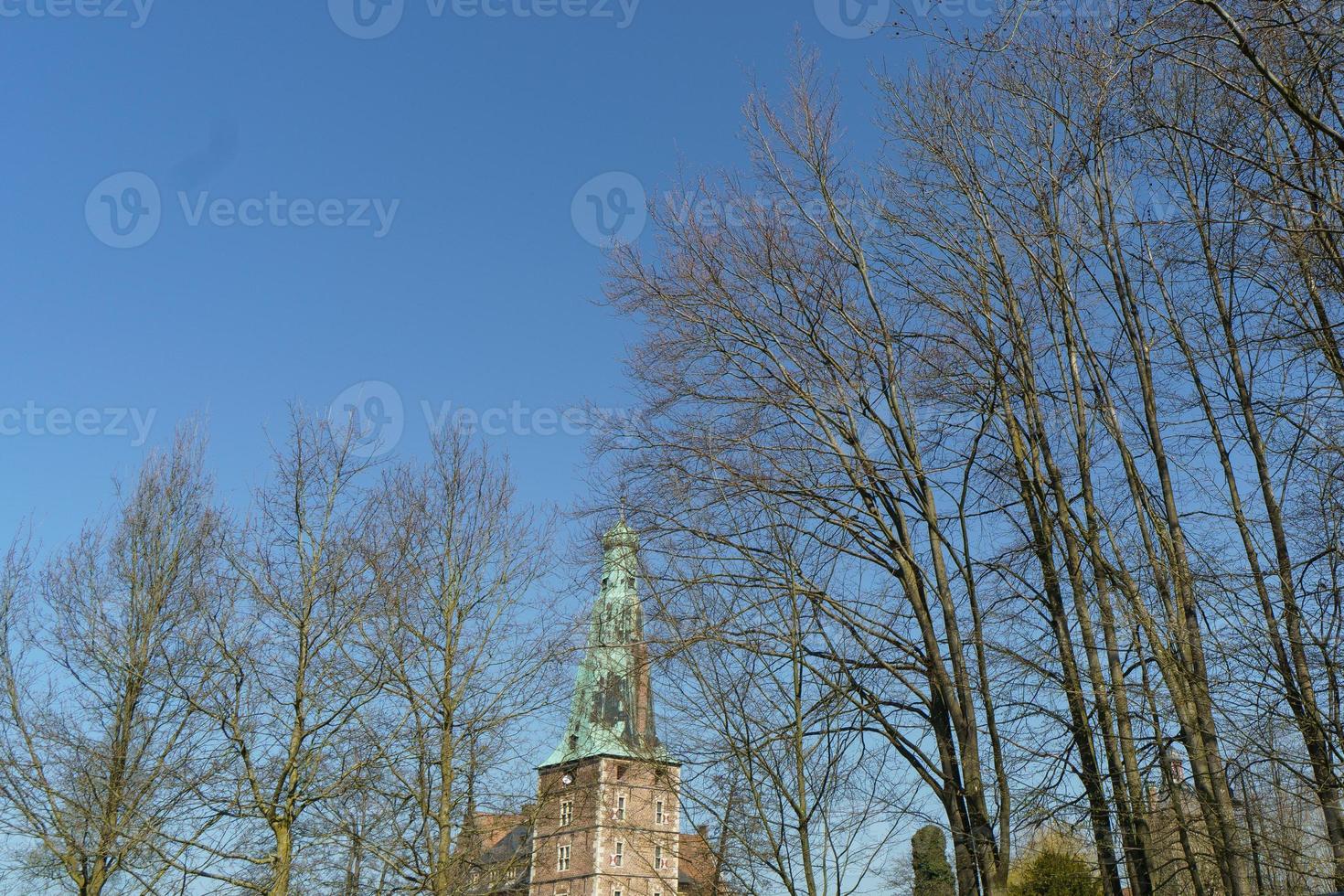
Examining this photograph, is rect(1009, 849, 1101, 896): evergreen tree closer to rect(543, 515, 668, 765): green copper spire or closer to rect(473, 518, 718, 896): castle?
rect(473, 518, 718, 896): castle

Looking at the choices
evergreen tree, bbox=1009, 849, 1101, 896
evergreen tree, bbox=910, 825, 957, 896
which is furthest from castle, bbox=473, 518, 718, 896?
evergreen tree, bbox=910, 825, 957, 896

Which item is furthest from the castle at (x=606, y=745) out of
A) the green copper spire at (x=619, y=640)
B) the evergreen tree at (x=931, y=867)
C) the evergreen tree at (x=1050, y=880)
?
the evergreen tree at (x=931, y=867)

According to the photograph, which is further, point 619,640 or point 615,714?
point 615,714

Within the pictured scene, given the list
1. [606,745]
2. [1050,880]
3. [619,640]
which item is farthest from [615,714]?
[1050,880]

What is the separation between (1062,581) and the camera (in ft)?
40.1

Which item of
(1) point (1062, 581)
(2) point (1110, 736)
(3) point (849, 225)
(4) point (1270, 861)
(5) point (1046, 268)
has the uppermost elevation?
(3) point (849, 225)

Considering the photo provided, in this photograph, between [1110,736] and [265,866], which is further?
[265,866]

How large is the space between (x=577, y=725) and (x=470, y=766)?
1814mm

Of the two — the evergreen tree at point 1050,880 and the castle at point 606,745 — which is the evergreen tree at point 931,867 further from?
the castle at point 606,745

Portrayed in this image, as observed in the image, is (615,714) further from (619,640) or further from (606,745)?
(619,640)

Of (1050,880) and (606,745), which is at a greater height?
(606,745)

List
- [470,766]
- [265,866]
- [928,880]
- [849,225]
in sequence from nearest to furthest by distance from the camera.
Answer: [849,225] → [265,866] → [470,766] → [928,880]

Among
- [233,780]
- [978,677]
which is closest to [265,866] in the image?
[233,780]

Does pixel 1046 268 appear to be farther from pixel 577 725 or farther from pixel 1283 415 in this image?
pixel 577 725
